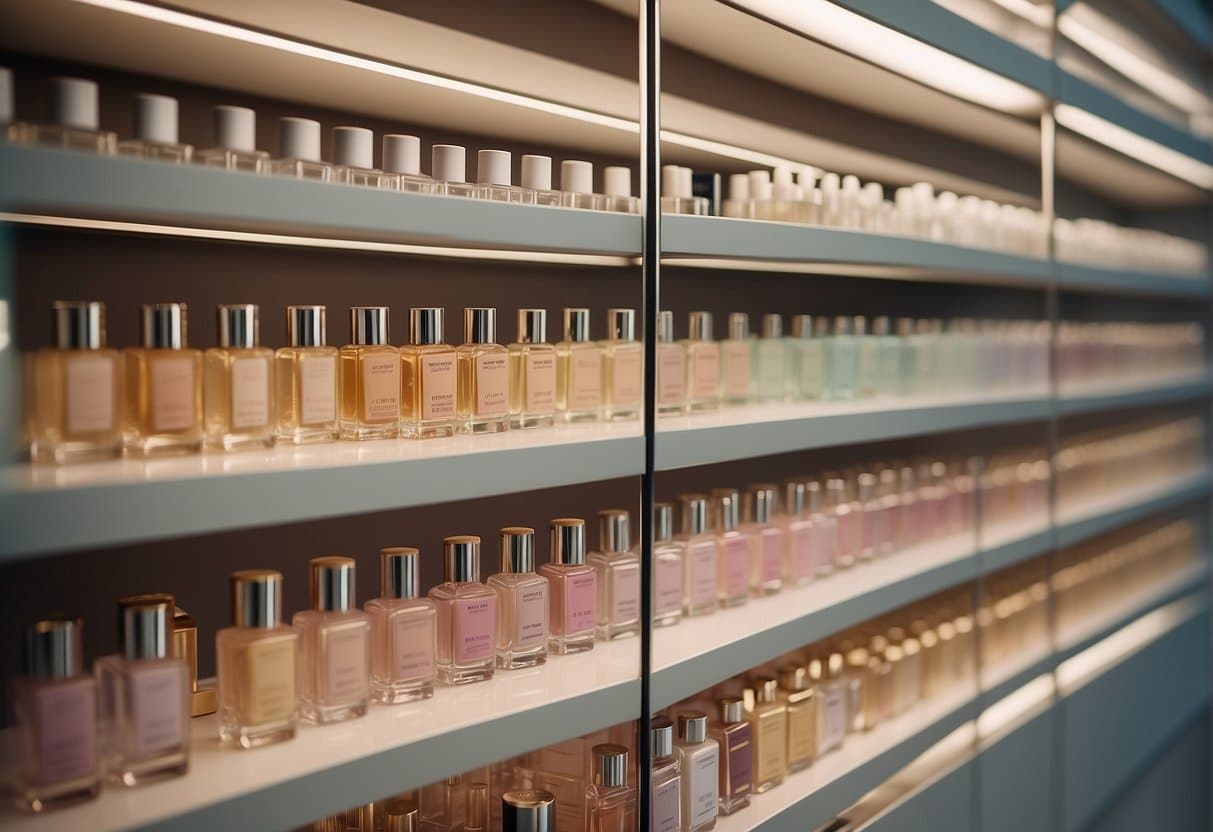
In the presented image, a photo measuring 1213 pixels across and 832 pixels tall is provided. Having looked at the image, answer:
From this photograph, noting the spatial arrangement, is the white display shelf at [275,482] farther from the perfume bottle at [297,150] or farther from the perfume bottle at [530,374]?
the perfume bottle at [297,150]

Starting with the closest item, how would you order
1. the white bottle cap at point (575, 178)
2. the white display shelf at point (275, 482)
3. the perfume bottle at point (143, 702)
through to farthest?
the white display shelf at point (275, 482) < the perfume bottle at point (143, 702) < the white bottle cap at point (575, 178)

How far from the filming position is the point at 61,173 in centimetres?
74

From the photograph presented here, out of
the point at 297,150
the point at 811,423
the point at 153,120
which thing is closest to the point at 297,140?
the point at 297,150

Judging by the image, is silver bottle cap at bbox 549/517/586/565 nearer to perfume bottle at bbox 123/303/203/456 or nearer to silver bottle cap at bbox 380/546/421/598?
silver bottle cap at bbox 380/546/421/598

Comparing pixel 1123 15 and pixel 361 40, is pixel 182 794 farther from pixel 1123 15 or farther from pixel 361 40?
pixel 1123 15

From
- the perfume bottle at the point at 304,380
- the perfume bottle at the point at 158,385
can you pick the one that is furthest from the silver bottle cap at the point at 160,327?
the perfume bottle at the point at 304,380

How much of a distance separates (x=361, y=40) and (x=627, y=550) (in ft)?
2.07

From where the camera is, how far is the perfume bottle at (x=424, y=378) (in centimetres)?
106

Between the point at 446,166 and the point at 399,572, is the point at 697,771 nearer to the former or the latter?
the point at 399,572

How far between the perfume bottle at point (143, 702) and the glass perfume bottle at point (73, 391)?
0.14m

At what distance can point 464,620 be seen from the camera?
109cm

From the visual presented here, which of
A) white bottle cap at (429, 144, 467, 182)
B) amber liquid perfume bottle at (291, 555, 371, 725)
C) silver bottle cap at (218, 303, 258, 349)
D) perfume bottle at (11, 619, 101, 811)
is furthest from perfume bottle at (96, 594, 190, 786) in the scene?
white bottle cap at (429, 144, 467, 182)

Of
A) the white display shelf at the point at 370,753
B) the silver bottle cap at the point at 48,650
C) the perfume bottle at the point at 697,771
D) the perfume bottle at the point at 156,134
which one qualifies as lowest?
the perfume bottle at the point at 697,771

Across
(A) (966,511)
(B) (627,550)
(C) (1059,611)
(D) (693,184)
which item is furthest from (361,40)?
(C) (1059,611)
